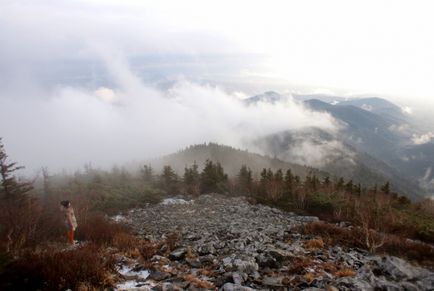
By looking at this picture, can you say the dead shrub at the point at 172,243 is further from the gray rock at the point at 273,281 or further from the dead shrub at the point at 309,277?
the dead shrub at the point at 309,277

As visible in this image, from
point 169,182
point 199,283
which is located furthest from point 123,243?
point 169,182

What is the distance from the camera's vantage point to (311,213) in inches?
1383

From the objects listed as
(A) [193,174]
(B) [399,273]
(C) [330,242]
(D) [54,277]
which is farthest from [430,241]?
(A) [193,174]

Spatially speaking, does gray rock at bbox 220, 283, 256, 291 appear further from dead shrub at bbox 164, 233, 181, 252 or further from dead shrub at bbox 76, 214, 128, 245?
dead shrub at bbox 76, 214, 128, 245

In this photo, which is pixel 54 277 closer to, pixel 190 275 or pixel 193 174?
pixel 190 275

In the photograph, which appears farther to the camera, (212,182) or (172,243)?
(212,182)

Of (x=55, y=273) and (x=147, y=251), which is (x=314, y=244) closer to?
(x=147, y=251)

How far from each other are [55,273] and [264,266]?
8.66 m

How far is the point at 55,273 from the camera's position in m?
10.4

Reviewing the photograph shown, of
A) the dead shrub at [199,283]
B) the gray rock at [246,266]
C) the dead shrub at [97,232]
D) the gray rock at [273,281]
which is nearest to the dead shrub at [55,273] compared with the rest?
the dead shrub at [199,283]

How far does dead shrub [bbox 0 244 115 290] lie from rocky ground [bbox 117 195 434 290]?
108 cm

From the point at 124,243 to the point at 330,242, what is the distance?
1244cm

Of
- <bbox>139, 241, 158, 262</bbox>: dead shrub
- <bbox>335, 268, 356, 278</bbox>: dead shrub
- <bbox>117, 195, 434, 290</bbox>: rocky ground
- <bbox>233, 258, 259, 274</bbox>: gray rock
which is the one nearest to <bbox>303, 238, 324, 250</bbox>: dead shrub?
<bbox>117, 195, 434, 290</bbox>: rocky ground

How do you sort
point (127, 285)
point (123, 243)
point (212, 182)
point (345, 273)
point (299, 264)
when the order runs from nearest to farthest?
point (127, 285)
point (345, 273)
point (299, 264)
point (123, 243)
point (212, 182)
